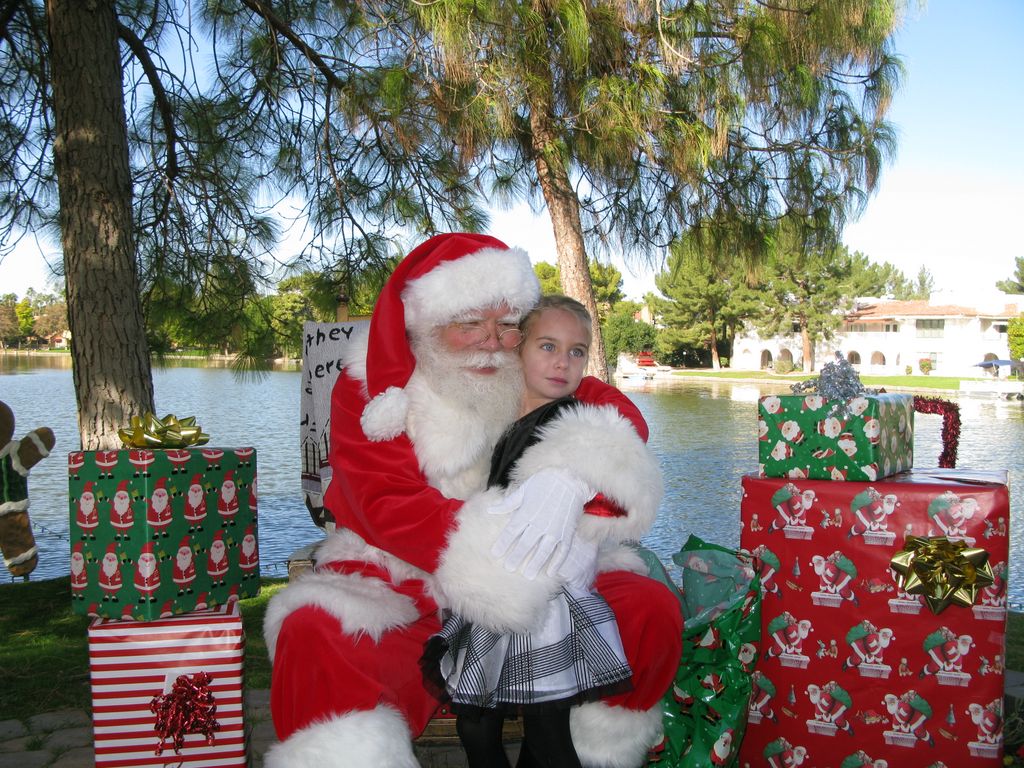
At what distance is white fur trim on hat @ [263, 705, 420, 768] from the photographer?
157 cm

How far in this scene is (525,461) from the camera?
6.00 feet

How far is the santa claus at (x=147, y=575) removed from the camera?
8.82ft

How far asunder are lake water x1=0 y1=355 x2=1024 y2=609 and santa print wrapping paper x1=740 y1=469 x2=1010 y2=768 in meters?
2.63

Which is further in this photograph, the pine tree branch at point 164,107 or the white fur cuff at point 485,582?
the pine tree branch at point 164,107

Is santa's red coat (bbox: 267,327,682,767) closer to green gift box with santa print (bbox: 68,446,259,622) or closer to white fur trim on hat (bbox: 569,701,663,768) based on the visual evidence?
white fur trim on hat (bbox: 569,701,663,768)

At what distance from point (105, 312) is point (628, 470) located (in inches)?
106

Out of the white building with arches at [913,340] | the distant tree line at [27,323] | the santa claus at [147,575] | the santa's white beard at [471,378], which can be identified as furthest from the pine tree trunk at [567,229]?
the white building with arches at [913,340]

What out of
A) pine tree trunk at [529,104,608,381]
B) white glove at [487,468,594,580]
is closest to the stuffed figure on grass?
white glove at [487,468,594,580]

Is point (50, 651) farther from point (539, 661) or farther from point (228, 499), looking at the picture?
point (539, 661)

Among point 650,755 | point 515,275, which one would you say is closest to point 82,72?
point 515,275

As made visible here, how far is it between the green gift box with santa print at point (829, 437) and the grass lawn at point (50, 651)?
134 cm

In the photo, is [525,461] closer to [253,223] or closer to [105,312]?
[105,312]

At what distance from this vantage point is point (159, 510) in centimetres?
269

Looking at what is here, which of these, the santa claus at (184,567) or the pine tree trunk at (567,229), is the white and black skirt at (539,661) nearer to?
the santa claus at (184,567)
